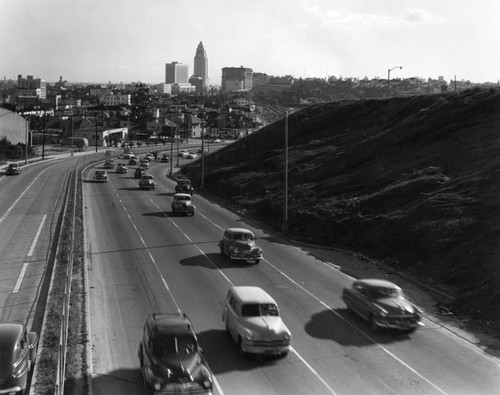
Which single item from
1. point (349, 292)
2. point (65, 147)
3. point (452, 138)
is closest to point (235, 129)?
point (65, 147)

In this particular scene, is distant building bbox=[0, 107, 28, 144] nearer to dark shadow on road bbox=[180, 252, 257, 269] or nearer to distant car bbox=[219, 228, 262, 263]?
dark shadow on road bbox=[180, 252, 257, 269]

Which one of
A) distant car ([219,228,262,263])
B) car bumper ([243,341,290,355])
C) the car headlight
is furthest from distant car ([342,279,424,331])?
distant car ([219,228,262,263])

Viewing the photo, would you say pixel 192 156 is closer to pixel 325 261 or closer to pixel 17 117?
pixel 17 117

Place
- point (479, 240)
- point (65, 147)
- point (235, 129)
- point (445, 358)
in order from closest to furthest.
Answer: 1. point (445, 358)
2. point (479, 240)
3. point (65, 147)
4. point (235, 129)

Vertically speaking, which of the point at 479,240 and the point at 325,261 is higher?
the point at 479,240

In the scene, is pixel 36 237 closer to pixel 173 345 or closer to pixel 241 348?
pixel 241 348

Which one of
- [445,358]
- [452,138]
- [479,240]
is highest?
[452,138]

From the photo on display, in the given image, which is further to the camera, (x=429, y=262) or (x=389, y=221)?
(x=389, y=221)
